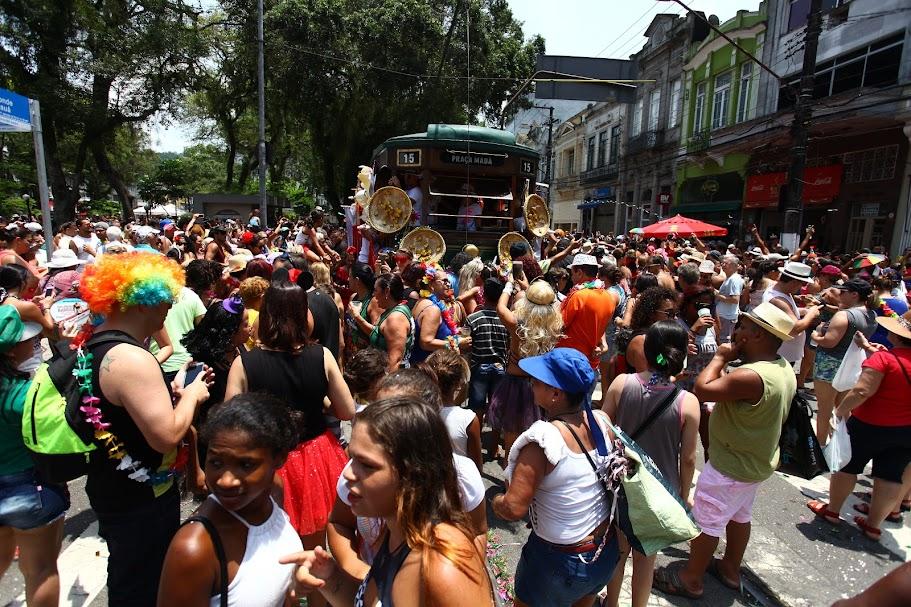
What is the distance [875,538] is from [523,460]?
3448 mm

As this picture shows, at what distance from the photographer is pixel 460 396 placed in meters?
2.84

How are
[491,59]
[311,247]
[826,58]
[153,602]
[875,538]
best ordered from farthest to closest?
1. [491,59]
2. [826,58]
3. [311,247]
4. [875,538]
5. [153,602]

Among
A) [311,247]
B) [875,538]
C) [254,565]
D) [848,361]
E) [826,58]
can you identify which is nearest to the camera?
[254,565]

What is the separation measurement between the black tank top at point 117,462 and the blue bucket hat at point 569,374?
1489mm

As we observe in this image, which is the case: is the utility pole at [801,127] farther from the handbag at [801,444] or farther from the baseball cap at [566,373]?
the baseball cap at [566,373]

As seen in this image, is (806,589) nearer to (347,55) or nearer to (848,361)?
(848,361)

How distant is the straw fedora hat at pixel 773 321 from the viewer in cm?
275

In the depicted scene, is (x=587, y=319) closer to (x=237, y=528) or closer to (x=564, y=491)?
(x=564, y=491)

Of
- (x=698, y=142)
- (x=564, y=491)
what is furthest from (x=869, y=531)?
(x=698, y=142)

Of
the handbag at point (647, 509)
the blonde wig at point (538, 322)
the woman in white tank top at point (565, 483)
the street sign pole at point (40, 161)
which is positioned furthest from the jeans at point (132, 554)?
the street sign pole at point (40, 161)

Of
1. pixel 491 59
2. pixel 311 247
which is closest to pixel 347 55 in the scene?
pixel 491 59

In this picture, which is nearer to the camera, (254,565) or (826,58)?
(254,565)

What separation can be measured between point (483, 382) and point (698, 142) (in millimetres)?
22491

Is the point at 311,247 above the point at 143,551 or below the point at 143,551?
above
